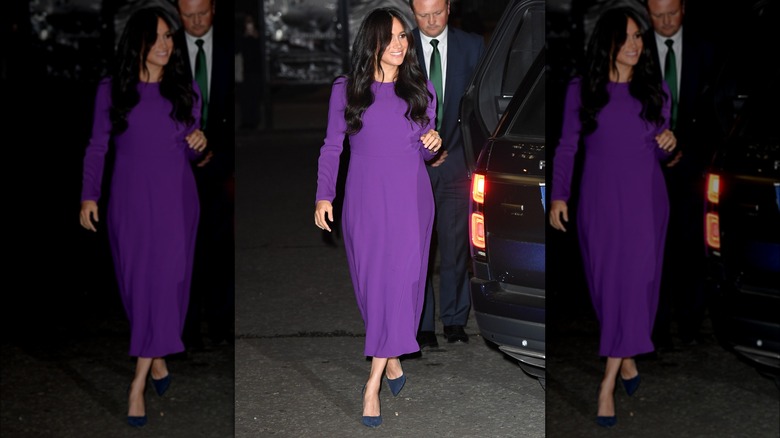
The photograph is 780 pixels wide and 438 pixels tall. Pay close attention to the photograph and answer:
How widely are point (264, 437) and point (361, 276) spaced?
0.95m

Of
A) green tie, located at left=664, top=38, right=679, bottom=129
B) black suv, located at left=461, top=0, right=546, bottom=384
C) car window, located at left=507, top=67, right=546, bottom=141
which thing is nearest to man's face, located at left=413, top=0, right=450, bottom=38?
black suv, located at left=461, top=0, right=546, bottom=384

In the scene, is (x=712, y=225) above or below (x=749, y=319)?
above

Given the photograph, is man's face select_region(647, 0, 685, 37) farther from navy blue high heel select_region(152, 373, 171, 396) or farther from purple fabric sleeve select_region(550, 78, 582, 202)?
navy blue high heel select_region(152, 373, 171, 396)

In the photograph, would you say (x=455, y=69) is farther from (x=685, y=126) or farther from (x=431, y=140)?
(x=685, y=126)

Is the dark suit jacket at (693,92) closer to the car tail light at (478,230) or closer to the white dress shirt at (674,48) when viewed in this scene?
the white dress shirt at (674,48)

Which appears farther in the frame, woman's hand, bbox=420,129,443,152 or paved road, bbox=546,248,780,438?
woman's hand, bbox=420,129,443,152

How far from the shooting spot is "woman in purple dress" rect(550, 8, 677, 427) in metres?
3.02

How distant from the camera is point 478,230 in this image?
4.26m

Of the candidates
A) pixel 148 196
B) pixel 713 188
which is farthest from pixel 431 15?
pixel 148 196

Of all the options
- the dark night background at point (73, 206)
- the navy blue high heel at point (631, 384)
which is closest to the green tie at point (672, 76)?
the dark night background at point (73, 206)

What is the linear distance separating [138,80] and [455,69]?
1.88 meters

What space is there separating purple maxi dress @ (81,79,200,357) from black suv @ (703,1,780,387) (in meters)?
1.37

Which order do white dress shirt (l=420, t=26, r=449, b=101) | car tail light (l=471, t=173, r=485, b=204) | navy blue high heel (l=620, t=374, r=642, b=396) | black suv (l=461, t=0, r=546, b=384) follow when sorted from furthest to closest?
white dress shirt (l=420, t=26, r=449, b=101)
car tail light (l=471, t=173, r=485, b=204)
black suv (l=461, t=0, r=546, b=384)
navy blue high heel (l=620, t=374, r=642, b=396)

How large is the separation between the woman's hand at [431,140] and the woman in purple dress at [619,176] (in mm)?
514
